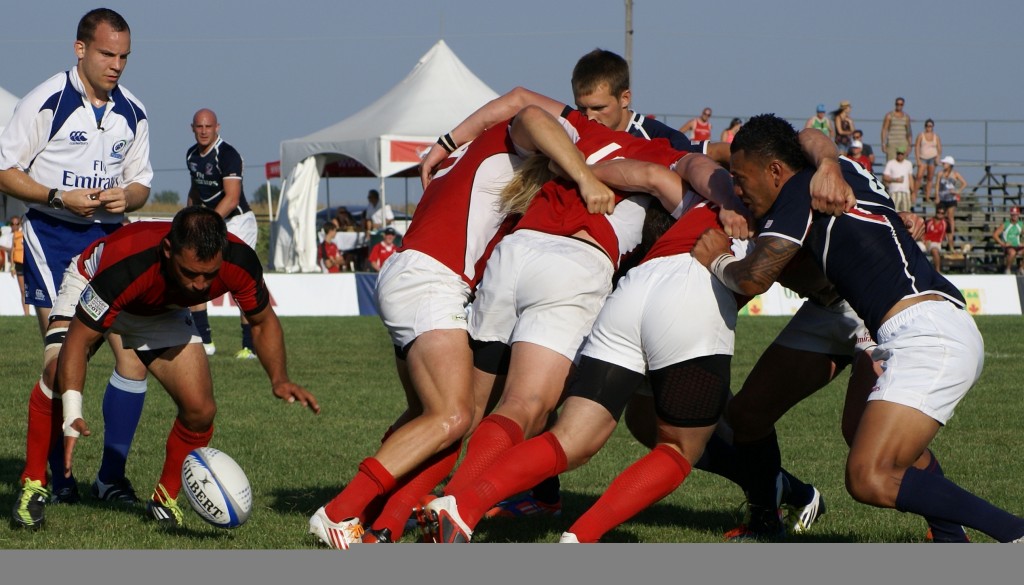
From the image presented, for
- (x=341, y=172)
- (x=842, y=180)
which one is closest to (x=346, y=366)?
(x=842, y=180)

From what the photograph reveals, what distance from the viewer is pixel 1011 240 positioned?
1117 inches

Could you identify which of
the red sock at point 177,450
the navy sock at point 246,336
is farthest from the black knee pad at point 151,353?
the navy sock at point 246,336

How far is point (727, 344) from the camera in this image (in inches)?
200

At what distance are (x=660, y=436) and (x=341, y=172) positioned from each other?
3061 centimetres

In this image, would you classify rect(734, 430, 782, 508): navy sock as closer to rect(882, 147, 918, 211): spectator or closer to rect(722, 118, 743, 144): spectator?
rect(722, 118, 743, 144): spectator

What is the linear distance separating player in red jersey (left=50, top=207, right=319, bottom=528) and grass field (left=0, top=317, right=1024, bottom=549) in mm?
473

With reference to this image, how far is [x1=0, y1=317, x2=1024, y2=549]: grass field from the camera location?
19.4ft

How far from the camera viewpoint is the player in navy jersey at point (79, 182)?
260 inches

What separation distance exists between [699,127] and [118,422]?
72.4 feet

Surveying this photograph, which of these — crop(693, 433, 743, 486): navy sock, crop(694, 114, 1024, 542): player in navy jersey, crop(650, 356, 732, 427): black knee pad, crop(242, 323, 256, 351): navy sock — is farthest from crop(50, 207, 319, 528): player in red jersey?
crop(242, 323, 256, 351): navy sock

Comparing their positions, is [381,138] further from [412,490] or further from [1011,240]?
[412,490]

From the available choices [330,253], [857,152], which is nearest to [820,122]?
[857,152]

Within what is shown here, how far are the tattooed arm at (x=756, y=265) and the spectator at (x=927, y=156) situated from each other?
82.3ft

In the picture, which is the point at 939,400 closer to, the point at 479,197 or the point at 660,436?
the point at 660,436
